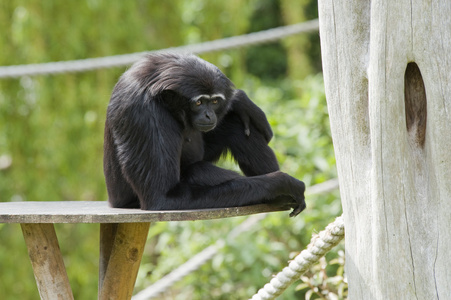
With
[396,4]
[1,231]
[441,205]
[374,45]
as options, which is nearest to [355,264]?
[441,205]

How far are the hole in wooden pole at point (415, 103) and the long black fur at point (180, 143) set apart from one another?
0.88 m

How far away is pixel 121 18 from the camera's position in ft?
23.6

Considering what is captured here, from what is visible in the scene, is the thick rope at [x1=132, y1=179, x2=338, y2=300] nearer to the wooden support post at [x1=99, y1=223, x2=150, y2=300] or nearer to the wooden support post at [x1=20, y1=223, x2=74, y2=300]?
the wooden support post at [x1=99, y1=223, x2=150, y2=300]

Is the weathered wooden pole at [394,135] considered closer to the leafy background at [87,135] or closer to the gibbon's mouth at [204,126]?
the gibbon's mouth at [204,126]

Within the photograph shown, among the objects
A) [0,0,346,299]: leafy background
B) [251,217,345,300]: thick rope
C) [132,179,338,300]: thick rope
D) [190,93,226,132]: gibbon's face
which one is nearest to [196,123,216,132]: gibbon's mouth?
[190,93,226,132]: gibbon's face

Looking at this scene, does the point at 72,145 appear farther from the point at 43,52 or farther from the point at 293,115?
the point at 293,115

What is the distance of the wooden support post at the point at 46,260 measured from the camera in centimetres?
297

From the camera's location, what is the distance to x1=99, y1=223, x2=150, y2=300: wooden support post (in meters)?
3.09

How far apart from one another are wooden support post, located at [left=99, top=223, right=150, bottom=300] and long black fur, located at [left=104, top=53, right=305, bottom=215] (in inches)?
6.1

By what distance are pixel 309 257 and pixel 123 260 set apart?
1.00 metres

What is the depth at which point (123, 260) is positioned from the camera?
312 centimetres

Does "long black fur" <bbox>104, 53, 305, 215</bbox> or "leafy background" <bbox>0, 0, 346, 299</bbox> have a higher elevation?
"long black fur" <bbox>104, 53, 305, 215</bbox>

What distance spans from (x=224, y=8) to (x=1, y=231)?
13.6 ft

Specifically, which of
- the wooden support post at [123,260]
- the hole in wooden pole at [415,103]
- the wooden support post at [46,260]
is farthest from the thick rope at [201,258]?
the hole in wooden pole at [415,103]
